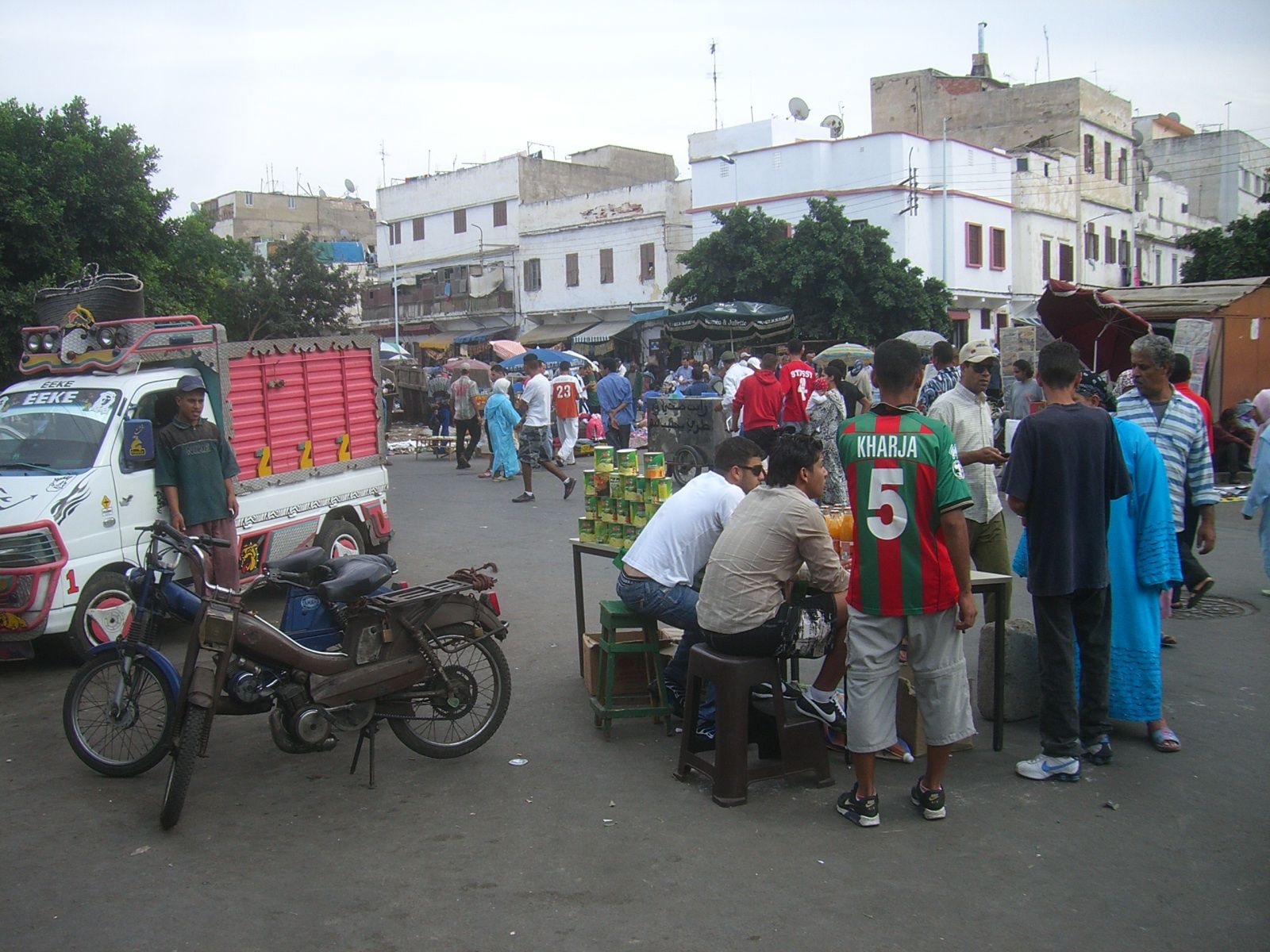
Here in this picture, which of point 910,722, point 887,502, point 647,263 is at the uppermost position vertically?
point 647,263

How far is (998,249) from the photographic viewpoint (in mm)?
42281

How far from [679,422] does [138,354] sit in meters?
9.42

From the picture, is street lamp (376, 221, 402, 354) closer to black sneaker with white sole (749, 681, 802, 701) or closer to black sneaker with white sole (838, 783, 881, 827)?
black sneaker with white sole (749, 681, 802, 701)

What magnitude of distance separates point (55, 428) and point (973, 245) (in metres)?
38.0

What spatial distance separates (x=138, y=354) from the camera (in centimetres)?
793

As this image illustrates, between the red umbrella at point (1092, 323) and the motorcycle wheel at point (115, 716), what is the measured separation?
8547mm

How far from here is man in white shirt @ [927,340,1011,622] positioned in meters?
6.43

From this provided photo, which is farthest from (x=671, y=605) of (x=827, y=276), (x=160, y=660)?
(x=827, y=276)

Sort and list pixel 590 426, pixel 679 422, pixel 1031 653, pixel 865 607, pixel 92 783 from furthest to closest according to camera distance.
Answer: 1. pixel 590 426
2. pixel 679 422
3. pixel 1031 653
4. pixel 92 783
5. pixel 865 607

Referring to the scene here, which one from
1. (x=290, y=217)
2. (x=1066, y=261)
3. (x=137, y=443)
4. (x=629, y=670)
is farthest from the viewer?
(x=290, y=217)

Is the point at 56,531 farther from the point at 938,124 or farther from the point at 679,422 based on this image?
the point at 938,124

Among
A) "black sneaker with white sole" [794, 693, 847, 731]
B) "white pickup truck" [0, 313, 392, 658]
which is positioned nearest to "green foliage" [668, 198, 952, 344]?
"white pickup truck" [0, 313, 392, 658]

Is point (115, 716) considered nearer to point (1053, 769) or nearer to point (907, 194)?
point (1053, 769)

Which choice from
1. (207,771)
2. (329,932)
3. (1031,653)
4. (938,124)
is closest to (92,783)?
(207,771)
